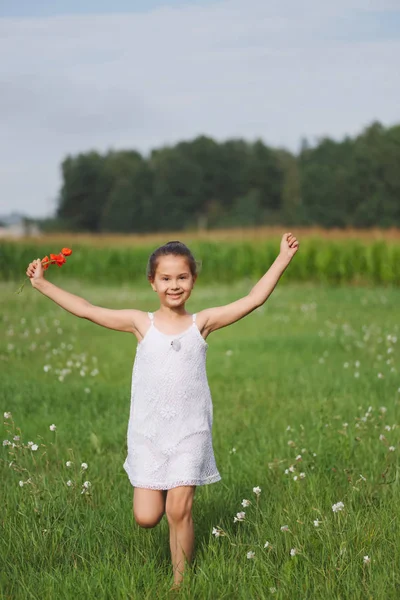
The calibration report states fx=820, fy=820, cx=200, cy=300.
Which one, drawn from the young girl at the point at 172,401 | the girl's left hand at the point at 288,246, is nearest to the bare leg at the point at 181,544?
the young girl at the point at 172,401

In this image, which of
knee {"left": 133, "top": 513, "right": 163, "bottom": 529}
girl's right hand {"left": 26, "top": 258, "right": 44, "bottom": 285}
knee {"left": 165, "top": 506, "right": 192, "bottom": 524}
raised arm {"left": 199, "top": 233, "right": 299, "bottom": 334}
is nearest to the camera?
knee {"left": 165, "top": 506, "right": 192, "bottom": 524}

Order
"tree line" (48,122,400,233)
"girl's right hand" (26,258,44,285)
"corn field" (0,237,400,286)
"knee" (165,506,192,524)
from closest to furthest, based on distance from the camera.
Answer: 1. "knee" (165,506,192,524)
2. "girl's right hand" (26,258,44,285)
3. "corn field" (0,237,400,286)
4. "tree line" (48,122,400,233)

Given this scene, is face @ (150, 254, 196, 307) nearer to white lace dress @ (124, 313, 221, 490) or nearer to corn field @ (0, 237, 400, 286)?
white lace dress @ (124, 313, 221, 490)

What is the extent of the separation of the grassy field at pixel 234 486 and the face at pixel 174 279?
4.03 feet

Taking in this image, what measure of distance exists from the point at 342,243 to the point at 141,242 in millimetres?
9925

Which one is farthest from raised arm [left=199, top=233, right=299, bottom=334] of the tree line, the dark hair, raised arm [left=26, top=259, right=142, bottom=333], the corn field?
the tree line

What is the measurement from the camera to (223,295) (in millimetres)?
21203

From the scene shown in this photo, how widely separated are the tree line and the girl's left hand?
61.2 meters

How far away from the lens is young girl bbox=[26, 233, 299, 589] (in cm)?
384

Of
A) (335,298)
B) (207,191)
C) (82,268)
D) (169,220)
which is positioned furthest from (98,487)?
(207,191)

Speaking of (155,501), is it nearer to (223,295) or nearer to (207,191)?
(223,295)

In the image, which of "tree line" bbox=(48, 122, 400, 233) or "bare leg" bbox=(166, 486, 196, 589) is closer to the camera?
"bare leg" bbox=(166, 486, 196, 589)

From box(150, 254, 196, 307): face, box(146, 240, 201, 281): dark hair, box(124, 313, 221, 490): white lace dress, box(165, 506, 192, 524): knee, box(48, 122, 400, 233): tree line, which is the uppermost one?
box(48, 122, 400, 233): tree line

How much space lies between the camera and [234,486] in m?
5.27
